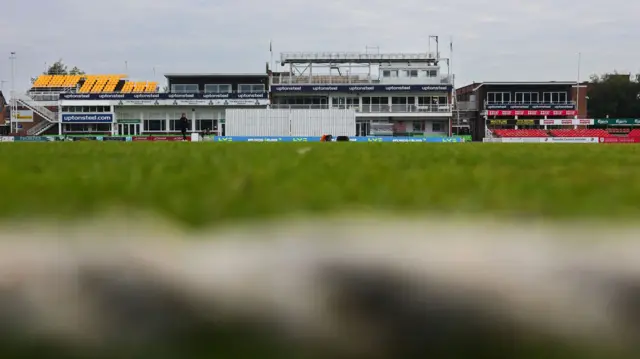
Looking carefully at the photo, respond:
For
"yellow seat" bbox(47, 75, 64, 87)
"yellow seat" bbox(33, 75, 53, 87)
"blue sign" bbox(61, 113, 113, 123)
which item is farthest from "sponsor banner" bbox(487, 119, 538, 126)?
"yellow seat" bbox(33, 75, 53, 87)

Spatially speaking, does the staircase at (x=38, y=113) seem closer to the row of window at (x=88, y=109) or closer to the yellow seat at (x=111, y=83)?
the row of window at (x=88, y=109)

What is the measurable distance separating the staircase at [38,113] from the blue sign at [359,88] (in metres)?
15.2

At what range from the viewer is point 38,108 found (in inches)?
1475

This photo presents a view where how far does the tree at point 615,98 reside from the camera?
46.0 m

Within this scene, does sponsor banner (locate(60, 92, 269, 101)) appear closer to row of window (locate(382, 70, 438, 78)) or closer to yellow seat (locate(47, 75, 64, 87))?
yellow seat (locate(47, 75, 64, 87))

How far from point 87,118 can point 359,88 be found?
18537 mm

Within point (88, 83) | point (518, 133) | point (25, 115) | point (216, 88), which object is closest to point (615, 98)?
point (518, 133)

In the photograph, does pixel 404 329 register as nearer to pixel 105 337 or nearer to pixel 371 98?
pixel 105 337

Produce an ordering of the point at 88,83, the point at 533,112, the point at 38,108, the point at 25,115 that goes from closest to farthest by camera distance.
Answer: the point at 38,108 < the point at 25,115 < the point at 533,112 < the point at 88,83

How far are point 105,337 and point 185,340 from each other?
5 cm

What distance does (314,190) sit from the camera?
0.66 metres

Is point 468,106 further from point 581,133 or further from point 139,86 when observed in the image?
point 139,86

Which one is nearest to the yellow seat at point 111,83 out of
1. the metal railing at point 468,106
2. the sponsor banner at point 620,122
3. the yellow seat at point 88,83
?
the yellow seat at point 88,83

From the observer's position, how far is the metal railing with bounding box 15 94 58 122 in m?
37.2
